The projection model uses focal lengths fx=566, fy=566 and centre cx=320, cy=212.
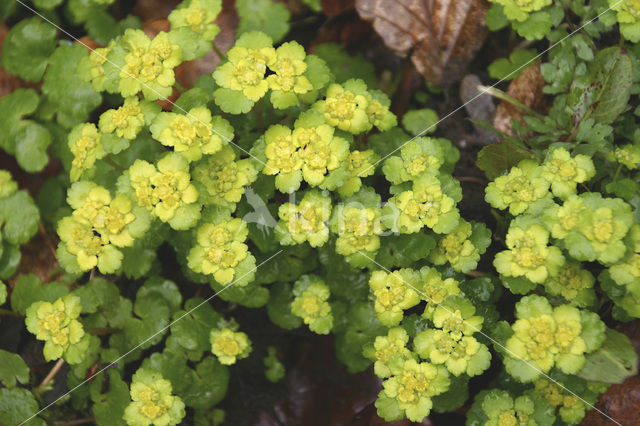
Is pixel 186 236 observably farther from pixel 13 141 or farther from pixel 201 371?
pixel 13 141

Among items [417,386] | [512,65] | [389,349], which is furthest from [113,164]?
[512,65]

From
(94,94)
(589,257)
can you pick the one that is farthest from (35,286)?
(589,257)

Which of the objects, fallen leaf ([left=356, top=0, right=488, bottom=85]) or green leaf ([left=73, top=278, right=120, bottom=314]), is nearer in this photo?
green leaf ([left=73, top=278, right=120, bottom=314])

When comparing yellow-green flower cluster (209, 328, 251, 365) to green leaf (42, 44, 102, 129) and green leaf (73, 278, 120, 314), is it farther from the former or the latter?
green leaf (42, 44, 102, 129)

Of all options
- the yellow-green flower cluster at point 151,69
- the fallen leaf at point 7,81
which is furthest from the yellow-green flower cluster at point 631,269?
the fallen leaf at point 7,81

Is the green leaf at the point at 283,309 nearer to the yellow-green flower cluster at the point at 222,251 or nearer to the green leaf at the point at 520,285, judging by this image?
the yellow-green flower cluster at the point at 222,251

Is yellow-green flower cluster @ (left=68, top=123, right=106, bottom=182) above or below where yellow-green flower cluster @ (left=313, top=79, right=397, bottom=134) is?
below

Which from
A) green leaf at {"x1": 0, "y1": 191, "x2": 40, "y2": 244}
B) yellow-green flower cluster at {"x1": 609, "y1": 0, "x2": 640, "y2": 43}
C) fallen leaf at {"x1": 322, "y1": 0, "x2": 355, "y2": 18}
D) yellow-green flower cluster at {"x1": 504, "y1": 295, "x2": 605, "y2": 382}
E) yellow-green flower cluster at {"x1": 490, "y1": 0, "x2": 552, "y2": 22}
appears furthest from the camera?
fallen leaf at {"x1": 322, "y1": 0, "x2": 355, "y2": 18}

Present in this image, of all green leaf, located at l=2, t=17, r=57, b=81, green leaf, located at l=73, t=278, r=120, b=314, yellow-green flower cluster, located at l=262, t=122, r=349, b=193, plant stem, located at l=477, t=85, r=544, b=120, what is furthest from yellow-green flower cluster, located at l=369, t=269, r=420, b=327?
green leaf, located at l=2, t=17, r=57, b=81
